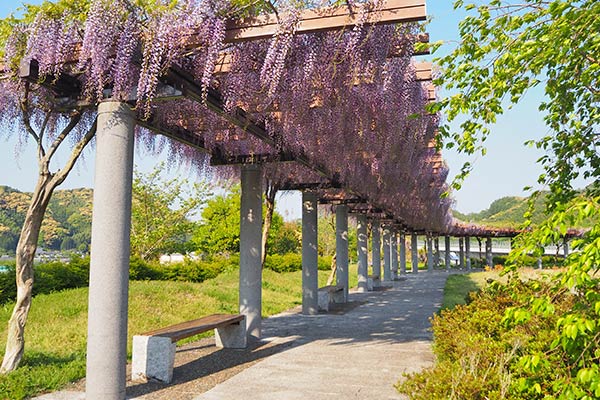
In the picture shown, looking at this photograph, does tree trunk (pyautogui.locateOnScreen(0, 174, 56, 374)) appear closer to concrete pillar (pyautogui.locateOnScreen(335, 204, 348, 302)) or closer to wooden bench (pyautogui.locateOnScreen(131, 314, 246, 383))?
wooden bench (pyautogui.locateOnScreen(131, 314, 246, 383))

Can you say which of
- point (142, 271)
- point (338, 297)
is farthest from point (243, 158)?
point (142, 271)

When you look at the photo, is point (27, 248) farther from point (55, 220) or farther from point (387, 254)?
point (55, 220)

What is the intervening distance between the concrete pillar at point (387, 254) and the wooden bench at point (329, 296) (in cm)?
1009

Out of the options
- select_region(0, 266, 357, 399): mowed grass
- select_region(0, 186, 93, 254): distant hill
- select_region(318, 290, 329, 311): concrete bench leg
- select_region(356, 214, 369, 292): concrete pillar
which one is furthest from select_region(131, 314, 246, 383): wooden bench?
select_region(0, 186, 93, 254): distant hill

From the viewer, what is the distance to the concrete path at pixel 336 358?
14.6 ft

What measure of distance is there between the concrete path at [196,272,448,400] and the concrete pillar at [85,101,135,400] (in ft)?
Answer: 2.75

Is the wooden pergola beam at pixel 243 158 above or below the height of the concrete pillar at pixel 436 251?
above

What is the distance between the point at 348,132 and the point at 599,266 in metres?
4.01

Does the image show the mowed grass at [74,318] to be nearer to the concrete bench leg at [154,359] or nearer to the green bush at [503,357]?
the concrete bench leg at [154,359]

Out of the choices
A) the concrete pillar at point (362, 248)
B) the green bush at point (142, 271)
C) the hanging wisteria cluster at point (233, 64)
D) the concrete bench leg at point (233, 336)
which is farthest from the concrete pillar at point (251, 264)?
the green bush at point (142, 271)

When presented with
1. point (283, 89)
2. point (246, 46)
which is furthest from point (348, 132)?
point (246, 46)

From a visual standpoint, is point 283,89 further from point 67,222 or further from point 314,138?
point 67,222

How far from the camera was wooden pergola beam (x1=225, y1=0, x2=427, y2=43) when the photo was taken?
3596mm

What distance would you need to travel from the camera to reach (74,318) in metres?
8.65
